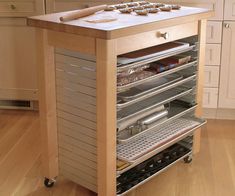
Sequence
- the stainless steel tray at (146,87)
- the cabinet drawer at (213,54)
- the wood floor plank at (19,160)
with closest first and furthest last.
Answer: the stainless steel tray at (146,87) < the wood floor plank at (19,160) < the cabinet drawer at (213,54)

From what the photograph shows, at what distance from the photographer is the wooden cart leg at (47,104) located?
1.93 meters

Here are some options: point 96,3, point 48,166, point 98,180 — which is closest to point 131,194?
point 98,180

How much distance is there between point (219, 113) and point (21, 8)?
1.47 metres

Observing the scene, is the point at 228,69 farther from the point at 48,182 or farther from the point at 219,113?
the point at 48,182

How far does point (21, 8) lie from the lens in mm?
2852

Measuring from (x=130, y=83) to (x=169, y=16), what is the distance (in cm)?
37

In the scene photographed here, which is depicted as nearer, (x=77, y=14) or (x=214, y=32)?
(x=77, y=14)

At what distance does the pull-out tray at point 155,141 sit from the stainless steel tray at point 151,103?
0.13 meters

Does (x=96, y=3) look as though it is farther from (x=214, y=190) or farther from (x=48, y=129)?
(x=214, y=190)

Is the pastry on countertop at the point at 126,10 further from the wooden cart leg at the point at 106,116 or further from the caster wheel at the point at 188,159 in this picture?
the caster wheel at the point at 188,159

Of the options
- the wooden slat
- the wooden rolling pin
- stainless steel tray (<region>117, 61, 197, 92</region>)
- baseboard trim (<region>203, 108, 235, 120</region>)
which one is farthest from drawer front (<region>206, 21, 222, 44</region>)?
the wooden slat

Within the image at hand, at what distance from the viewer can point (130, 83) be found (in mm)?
1879

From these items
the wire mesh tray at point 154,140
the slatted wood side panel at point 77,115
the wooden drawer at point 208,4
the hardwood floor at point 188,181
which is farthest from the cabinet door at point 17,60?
the wire mesh tray at point 154,140

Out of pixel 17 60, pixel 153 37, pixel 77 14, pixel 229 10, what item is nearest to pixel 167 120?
pixel 153 37
